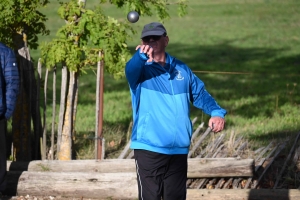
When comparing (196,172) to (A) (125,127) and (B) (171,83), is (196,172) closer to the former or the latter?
(B) (171,83)

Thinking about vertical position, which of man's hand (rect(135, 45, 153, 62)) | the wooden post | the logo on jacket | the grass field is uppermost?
man's hand (rect(135, 45, 153, 62))

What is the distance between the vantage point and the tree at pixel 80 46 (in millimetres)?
8148

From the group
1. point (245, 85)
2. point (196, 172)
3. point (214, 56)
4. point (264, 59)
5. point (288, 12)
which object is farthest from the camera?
point (288, 12)

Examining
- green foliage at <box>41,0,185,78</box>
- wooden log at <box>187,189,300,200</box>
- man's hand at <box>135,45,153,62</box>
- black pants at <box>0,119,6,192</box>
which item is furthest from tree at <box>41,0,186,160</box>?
man's hand at <box>135,45,153,62</box>

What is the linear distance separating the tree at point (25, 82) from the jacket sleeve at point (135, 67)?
3275mm

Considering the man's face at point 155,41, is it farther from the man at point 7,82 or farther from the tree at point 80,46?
the tree at point 80,46

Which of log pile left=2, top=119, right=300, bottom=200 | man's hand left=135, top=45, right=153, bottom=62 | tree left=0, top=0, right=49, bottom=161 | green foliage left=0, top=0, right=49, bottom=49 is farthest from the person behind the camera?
tree left=0, top=0, right=49, bottom=161

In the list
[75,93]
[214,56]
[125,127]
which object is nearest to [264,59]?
[214,56]

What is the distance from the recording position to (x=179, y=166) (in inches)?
221

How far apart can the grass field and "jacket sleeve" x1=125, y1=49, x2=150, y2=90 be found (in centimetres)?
309

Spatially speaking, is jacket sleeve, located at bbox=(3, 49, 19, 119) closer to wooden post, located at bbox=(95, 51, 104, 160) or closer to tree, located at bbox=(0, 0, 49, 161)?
tree, located at bbox=(0, 0, 49, 161)

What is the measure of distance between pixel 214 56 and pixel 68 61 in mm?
13851

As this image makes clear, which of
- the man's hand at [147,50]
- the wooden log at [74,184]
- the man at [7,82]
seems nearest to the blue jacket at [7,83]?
the man at [7,82]

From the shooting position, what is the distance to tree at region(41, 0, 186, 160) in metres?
8.15
